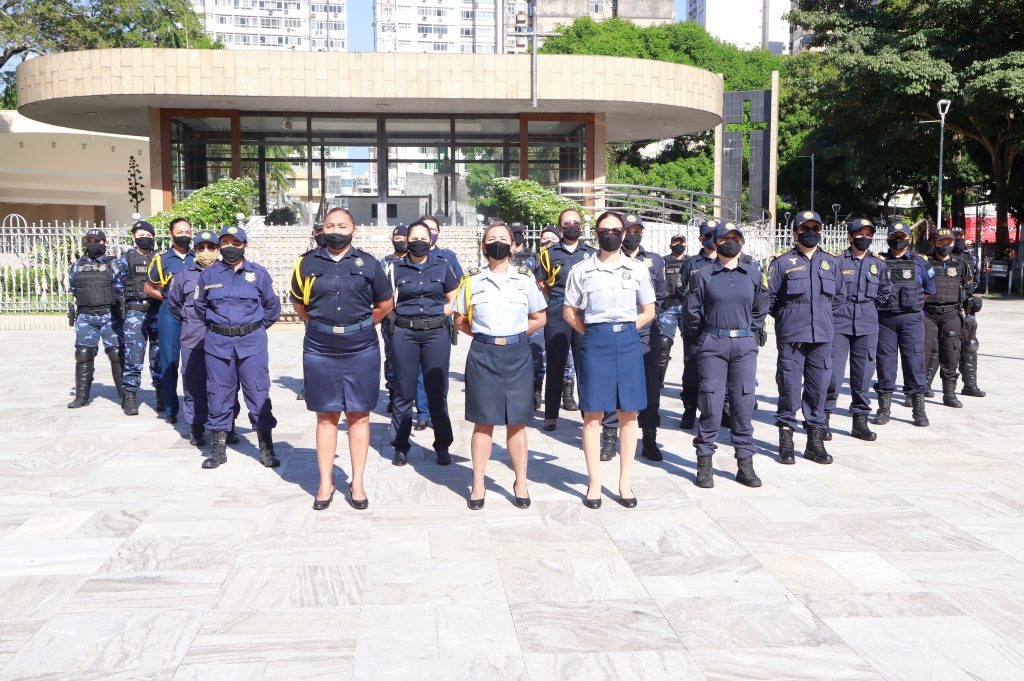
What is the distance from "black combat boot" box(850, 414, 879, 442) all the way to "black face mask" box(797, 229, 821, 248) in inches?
71.3

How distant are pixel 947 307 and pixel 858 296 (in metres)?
2.52

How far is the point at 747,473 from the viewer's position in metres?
6.93

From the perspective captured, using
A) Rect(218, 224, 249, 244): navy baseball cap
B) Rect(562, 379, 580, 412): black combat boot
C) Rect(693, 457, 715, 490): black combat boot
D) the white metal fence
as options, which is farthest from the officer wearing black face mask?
the white metal fence

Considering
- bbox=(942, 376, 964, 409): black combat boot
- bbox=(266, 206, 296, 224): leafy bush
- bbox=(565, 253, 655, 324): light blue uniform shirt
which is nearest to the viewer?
bbox=(565, 253, 655, 324): light blue uniform shirt

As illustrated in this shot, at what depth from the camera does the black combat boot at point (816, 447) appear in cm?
761

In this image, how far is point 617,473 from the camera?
7.34 m

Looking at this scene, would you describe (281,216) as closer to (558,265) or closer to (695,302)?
(558,265)

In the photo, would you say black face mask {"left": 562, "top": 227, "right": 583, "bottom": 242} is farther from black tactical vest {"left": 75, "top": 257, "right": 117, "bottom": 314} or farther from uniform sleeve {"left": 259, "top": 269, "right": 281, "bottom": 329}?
black tactical vest {"left": 75, "top": 257, "right": 117, "bottom": 314}

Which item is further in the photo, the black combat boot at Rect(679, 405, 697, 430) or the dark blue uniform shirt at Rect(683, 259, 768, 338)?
the black combat boot at Rect(679, 405, 697, 430)

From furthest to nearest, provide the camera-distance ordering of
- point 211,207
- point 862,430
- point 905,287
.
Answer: point 211,207 < point 905,287 < point 862,430

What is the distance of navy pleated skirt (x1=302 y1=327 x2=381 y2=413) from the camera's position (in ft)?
20.4

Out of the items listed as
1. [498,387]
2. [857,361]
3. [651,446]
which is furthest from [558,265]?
[857,361]

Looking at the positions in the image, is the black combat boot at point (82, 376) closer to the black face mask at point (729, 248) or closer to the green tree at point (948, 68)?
the black face mask at point (729, 248)

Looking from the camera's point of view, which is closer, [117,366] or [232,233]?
[232,233]
